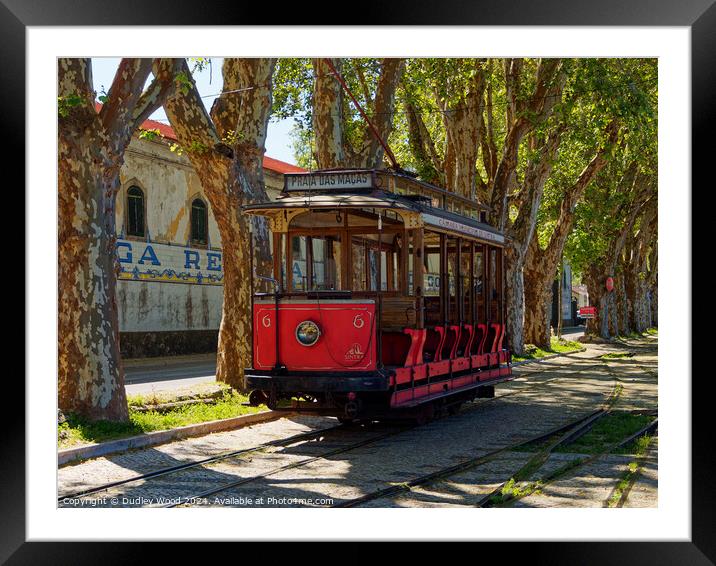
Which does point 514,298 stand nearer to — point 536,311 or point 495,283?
point 536,311

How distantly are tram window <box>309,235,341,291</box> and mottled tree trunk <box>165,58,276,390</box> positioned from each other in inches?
108

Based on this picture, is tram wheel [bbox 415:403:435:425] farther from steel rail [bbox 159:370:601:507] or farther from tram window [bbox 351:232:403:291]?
tram window [bbox 351:232:403:291]

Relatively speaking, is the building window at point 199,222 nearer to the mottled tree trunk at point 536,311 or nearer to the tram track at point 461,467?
the mottled tree trunk at point 536,311

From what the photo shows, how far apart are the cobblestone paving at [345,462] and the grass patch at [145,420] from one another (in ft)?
1.56

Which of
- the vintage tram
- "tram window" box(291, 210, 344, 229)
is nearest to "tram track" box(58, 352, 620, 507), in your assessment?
the vintage tram

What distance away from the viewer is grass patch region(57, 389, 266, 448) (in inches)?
466

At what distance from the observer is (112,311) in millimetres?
12977

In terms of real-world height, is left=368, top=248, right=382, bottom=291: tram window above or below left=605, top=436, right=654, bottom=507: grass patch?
above

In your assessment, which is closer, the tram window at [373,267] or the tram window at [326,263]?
the tram window at [326,263]

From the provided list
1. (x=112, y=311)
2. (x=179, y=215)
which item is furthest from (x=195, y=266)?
(x=112, y=311)

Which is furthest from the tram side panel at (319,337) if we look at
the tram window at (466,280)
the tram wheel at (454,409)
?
the tram wheel at (454,409)

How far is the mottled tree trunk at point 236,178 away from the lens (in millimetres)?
16297

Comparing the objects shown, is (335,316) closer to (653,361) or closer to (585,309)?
(653,361)
